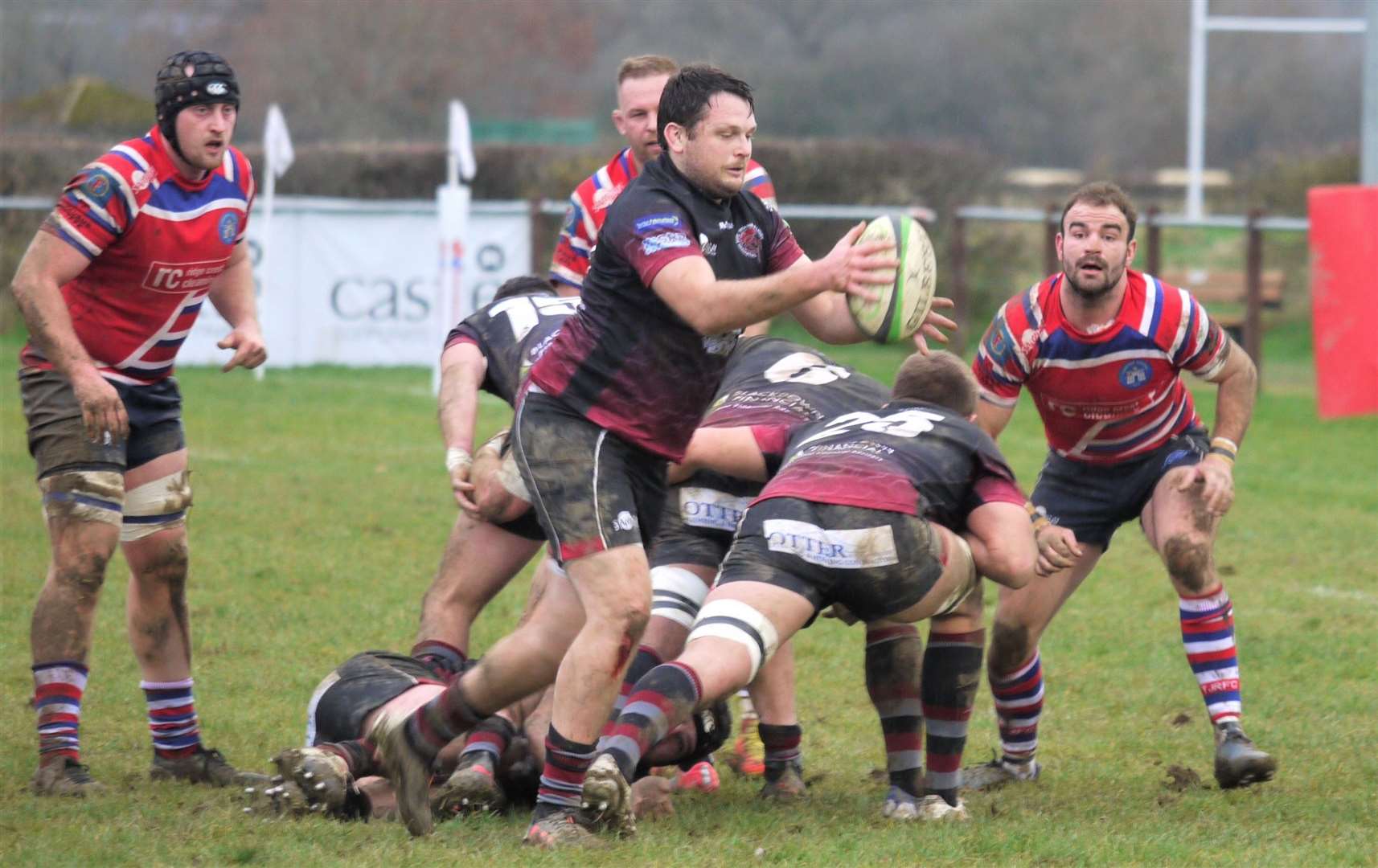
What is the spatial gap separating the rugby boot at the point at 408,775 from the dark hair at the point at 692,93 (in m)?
1.72

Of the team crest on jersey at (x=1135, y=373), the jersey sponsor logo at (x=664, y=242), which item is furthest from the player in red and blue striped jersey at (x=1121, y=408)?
the jersey sponsor logo at (x=664, y=242)

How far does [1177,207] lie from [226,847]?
1015 inches

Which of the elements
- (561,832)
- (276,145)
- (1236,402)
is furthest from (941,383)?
(276,145)

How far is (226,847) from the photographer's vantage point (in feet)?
14.2

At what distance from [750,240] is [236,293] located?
2.07 metres

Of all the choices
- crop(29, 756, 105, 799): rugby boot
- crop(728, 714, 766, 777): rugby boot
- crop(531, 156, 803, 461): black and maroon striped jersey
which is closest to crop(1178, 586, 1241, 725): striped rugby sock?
crop(728, 714, 766, 777): rugby boot

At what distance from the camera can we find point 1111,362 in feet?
18.2

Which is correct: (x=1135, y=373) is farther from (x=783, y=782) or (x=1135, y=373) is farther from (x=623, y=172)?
(x=623, y=172)

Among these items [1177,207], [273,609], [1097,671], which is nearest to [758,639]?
[1097,671]

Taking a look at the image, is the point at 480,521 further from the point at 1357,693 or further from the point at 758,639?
the point at 1357,693

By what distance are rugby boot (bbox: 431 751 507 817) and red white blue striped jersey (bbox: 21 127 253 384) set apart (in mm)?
1692

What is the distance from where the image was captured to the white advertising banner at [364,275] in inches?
688

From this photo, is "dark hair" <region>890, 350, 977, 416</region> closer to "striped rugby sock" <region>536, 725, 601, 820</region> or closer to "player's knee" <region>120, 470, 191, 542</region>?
"striped rugby sock" <region>536, 725, 601, 820</region>

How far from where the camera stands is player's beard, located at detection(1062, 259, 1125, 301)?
5.45 meters
